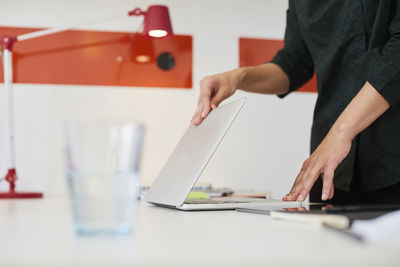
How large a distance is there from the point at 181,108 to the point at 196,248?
7.02ft

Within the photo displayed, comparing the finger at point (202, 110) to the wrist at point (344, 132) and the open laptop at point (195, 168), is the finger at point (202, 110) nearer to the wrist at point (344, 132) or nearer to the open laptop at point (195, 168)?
the open laptop at point (195, 168)

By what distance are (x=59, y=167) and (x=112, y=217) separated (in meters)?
2.10

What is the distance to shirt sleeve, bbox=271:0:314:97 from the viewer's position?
1353mm

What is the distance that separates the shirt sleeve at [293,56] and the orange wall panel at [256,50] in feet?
3.72

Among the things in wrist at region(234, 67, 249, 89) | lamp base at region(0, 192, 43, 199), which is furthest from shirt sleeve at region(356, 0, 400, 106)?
lamp base at region(0, 192, 43, 199)

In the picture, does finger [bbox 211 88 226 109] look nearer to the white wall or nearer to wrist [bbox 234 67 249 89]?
wrist [bbox 234 67 249 89]

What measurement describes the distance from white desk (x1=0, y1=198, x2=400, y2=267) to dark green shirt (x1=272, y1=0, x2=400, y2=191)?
0.57 m

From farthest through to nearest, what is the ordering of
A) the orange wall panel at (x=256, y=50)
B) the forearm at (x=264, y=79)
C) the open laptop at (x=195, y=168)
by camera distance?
the orange wall panel at (x=256, y=50) < the forearm at (x=264, y=79) < the open laptop at (x=195, y=168)

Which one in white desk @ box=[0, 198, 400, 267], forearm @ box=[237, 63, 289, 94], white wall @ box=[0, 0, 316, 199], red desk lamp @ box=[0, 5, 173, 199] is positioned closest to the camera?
white desk @ box=[0, 198, 400, 267]

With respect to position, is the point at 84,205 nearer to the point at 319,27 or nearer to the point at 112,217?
the point at 112,217

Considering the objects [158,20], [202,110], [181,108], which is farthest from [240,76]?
[181,108]

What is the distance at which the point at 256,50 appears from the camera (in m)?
2.55

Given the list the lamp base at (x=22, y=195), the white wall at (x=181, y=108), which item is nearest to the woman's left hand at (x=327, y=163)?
Result: the lamp base at (x=22, y=195)

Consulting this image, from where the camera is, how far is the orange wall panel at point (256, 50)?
2.53 m
